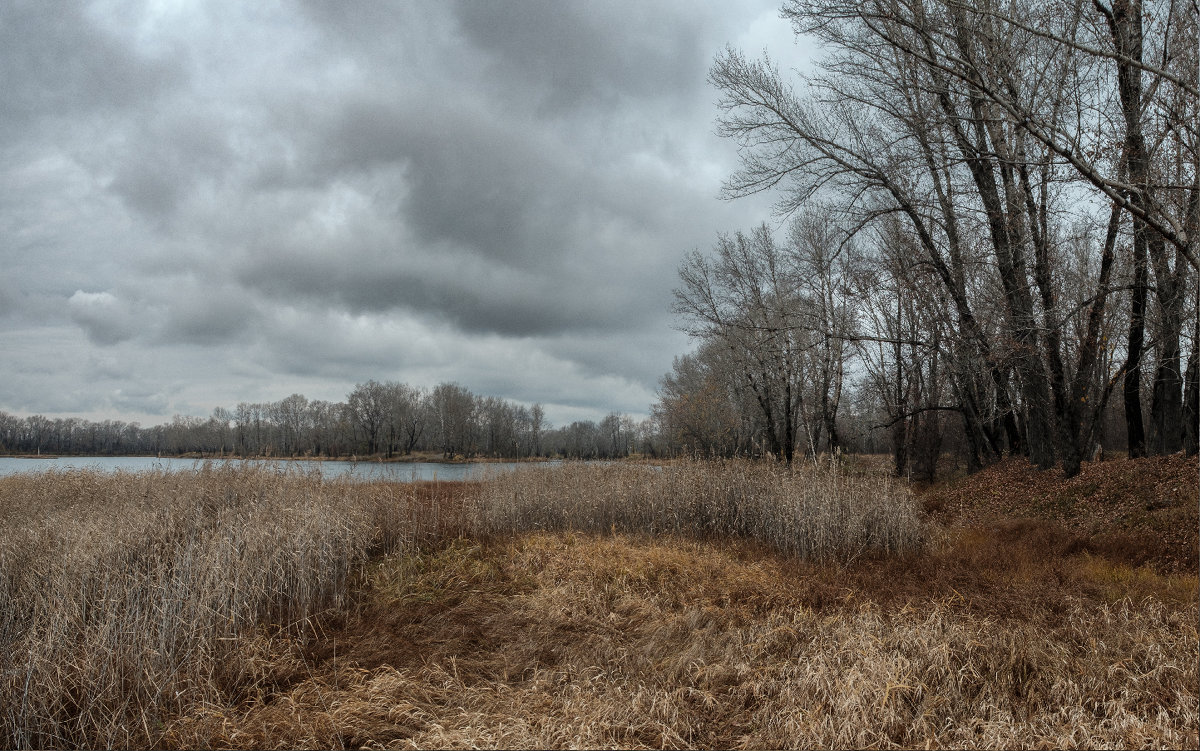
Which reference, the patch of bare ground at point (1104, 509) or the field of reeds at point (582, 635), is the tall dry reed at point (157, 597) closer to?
the field of reeds at point (582, 635)

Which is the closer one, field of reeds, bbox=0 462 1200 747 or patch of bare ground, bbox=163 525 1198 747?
patch of bare ground, bbox=163 525 1198 747

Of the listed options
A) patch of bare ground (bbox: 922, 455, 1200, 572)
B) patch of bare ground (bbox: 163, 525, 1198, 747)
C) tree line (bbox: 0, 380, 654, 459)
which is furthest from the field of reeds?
tree line (bbox: 0, 380, 654, 459)

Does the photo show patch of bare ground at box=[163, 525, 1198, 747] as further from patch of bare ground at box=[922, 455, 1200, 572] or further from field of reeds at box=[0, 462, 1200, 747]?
patch of bare ground at box=[922, 455, 1200, 572]

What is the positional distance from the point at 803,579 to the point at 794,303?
40.2ft

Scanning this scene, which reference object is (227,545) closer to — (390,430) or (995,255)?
(995,255)

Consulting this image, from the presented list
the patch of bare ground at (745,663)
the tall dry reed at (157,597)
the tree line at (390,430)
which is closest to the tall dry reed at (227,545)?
the tall dry reed at (157,597)

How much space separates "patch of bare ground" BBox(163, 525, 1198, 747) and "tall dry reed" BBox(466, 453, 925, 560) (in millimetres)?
1469

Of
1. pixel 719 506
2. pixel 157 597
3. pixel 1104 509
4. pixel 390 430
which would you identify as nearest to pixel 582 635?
pixel 157 597

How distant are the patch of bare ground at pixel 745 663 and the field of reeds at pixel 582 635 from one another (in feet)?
0.08

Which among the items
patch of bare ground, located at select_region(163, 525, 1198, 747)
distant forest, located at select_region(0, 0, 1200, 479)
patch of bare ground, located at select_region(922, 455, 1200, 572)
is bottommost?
patch of bare ground, located at select_region(163, 525, 1198, 747)

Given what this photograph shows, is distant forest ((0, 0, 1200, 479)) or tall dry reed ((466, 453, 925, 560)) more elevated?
distant forest ((0, 0, 1200, 479))

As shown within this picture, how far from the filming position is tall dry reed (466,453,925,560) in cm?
904

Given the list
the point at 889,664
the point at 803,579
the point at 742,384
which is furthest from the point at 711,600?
the point at 742,384

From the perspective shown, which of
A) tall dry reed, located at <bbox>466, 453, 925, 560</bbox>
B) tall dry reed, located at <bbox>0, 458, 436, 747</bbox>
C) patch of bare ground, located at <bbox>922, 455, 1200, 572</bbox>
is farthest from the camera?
tall dry reed, located at <bbox>466, 453, 925, 560</bbox>
